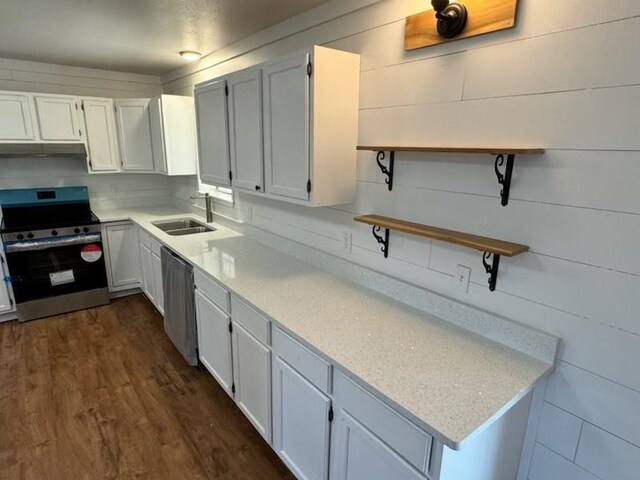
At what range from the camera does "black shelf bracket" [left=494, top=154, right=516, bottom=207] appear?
131cm

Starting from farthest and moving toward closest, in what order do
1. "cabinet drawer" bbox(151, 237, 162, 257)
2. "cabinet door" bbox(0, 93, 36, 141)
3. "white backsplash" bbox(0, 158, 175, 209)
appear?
"white backsplash" bbox(0, 158, 175, 209), "cabinet door" bbox(0, 93, 36, 141), "cabinet drawer" bbox(151, 237, 162, 257)

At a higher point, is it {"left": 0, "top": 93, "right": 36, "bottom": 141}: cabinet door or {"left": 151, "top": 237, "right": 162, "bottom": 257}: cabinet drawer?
{"left": 0, "top": 93, "right": 36, "bottom": 141}: cabinet door

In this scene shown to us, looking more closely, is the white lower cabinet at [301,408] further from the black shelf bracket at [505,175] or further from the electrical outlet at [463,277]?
the black shelf bracket at [505,175]

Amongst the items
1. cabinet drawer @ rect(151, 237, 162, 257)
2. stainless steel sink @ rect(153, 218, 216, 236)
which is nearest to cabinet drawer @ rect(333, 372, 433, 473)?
cabinet drawer @ rect(151, 237, 162, 257)

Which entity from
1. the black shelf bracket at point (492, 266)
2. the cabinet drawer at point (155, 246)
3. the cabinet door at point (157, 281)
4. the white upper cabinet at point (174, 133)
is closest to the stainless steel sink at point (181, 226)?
the cabinet drawer at point (155, 246)

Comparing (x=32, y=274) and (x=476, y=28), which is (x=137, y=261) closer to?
(x=32, y=274)

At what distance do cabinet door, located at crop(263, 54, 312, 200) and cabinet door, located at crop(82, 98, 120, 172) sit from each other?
8.37 ft

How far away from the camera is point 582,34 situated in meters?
1.13

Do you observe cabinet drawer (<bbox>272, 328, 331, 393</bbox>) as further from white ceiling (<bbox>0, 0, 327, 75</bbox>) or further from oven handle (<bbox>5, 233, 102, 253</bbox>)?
oven handle (<bbox>5, 233, 102, 253</bbox>)

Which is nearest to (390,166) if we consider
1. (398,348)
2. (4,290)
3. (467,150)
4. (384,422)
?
(467,150)

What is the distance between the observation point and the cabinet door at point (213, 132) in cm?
249

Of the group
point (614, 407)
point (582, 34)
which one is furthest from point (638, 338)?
point (582, 34)

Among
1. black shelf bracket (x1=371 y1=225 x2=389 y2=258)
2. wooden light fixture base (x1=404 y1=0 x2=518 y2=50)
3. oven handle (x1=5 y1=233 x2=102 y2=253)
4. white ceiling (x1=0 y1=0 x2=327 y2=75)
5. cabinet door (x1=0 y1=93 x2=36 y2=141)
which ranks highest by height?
white ceiling (x1=0 y1=0 x2=327 y2=75)

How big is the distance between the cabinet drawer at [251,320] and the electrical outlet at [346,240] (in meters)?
0.64
